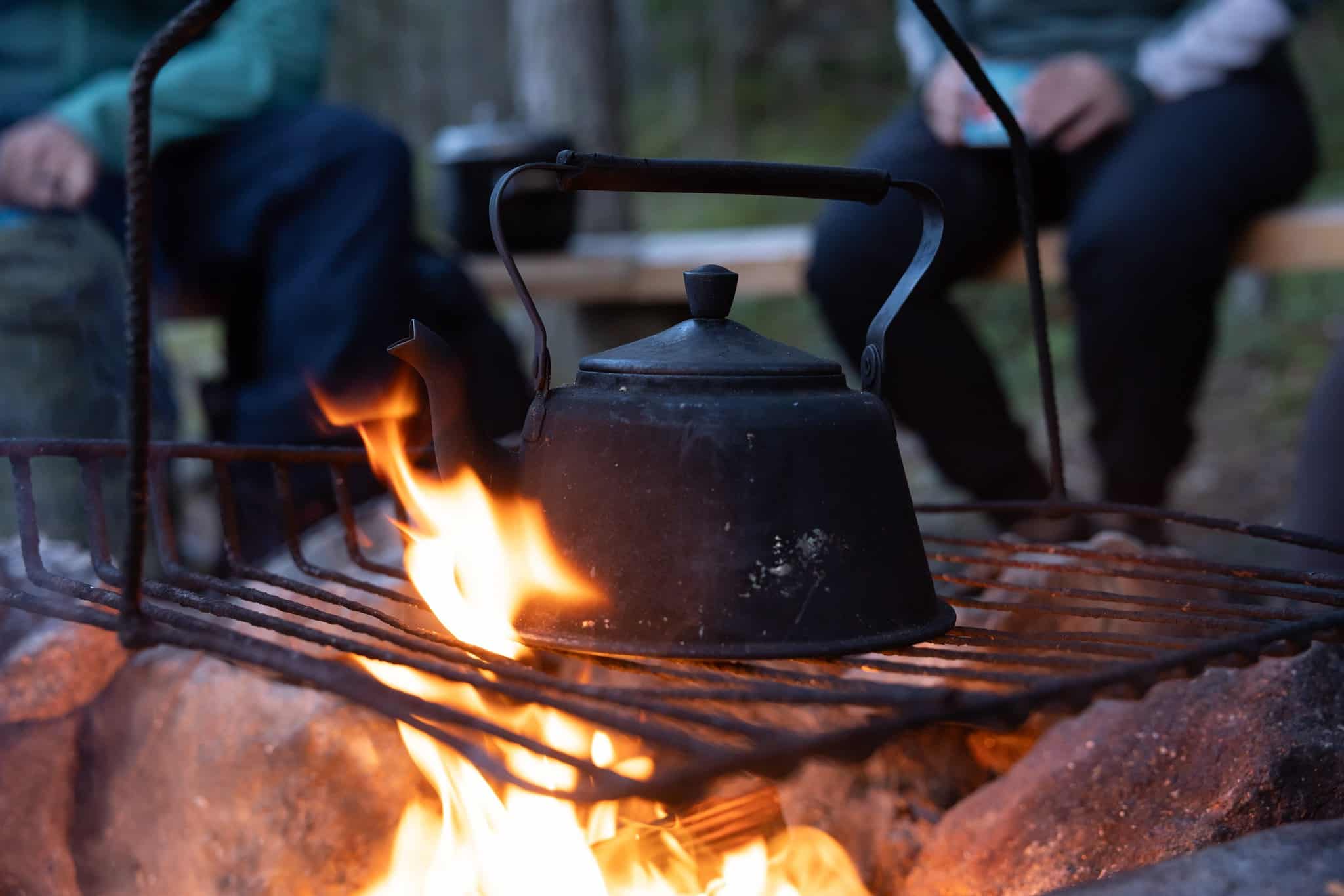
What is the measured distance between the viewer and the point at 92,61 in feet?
7.64

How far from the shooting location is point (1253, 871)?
2.64 ft

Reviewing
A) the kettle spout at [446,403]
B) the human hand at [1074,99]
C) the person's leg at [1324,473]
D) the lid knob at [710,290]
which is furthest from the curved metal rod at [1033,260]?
the human hand at [1074,99]

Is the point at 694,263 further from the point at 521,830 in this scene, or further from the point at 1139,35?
the point at 521,830

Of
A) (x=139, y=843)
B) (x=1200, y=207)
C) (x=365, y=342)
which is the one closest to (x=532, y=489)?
(x=139, y=843)

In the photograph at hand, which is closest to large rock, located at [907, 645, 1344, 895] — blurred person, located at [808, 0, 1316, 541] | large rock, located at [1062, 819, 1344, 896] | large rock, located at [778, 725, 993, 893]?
large rock, located at [778, 725, 993, 893]

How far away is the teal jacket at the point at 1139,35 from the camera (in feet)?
7.00

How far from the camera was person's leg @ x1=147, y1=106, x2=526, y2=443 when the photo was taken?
2.18 m

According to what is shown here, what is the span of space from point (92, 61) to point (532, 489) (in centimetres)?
182

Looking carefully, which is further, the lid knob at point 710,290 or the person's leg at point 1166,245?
the person's leg at point 1166,245

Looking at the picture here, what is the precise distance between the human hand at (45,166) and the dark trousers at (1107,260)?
1.35 m

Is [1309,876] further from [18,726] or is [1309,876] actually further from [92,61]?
[92,61]

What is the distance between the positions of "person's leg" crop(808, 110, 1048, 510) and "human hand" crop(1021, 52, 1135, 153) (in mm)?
111

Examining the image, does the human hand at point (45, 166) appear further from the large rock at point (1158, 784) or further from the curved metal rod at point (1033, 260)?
the large rock at point (1158, 784)

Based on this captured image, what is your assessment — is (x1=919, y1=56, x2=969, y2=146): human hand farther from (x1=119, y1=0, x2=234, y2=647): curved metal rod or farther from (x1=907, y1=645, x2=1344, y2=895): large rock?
(x1=119, y1=0, x2=234, y2=647): curved metal rod
